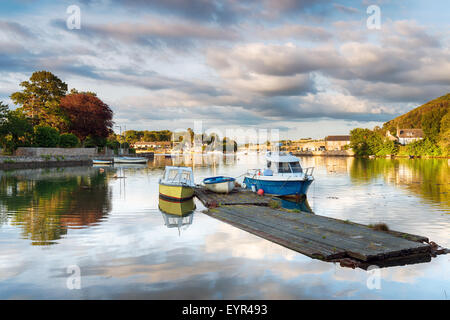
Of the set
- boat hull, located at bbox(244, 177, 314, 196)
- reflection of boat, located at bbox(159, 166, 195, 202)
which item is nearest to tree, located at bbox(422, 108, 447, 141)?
boat hull, located at bbox(244, 177, 314, 196)

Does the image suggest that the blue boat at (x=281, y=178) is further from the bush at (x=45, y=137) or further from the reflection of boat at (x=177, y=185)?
the bush at (x=45, y=137)

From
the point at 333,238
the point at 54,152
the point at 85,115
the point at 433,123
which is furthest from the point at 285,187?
the point at 433,123

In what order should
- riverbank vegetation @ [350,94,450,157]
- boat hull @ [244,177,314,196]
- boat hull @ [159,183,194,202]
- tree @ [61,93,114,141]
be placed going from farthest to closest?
riverbank vegetation @ [350,94,450,157]
tree @ [61,93,114,141]
boat hull @ [244,177,314,196]
boat hull @ [159,183,194,202]

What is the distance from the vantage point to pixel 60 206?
75.8 feet

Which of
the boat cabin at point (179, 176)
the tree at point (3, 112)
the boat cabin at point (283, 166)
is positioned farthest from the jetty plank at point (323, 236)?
the tree at point (3, 112)

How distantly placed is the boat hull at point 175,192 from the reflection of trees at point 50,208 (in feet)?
12.5

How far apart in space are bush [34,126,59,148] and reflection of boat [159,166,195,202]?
191 ft

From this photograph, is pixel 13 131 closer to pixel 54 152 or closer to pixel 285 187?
pixel 54 152

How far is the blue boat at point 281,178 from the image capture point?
2625 centimetres

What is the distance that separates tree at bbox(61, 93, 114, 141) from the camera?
86125mm

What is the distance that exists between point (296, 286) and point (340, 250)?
2550 millimetres

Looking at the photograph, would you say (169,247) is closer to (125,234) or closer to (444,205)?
(125,234)

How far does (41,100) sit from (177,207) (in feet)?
260

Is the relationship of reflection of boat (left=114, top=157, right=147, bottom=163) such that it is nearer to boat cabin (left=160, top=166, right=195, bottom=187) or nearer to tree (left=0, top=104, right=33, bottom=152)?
tree (left=0, top=104, right=33, bottom=152)
